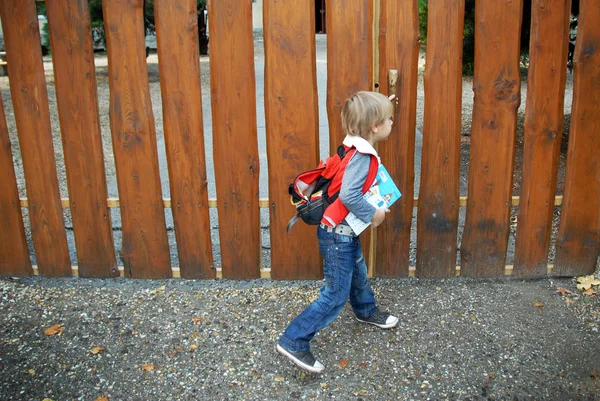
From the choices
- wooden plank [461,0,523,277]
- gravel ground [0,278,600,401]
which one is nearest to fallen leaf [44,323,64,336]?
gravel ground [0,278,600,401]

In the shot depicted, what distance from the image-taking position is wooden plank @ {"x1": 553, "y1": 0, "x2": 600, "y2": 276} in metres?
3.42

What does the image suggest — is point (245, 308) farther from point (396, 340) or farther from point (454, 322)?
point (454, 322)

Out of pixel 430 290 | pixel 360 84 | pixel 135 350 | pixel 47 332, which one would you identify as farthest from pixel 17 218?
pixel 430 290

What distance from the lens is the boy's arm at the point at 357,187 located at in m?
2.67

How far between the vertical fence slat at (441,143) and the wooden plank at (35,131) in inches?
87.3

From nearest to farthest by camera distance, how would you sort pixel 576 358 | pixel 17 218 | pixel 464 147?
1. pixel 576 358
2. pixel 17 218
3. pixel 464 147

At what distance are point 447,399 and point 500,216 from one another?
53.7 inches

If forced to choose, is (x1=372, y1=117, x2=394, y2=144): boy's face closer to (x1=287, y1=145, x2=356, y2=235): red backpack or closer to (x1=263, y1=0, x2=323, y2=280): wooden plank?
(x1=287, y1=145, x2=356, y2=235): red backpack

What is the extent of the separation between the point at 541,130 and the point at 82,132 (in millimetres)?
2682

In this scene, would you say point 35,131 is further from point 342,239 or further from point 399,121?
point 399,121

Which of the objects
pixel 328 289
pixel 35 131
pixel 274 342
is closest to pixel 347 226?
pixel 328 289

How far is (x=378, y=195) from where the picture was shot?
9.32ft

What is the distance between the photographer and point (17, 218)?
3.85 metres

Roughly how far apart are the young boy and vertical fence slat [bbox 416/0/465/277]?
68 cm
